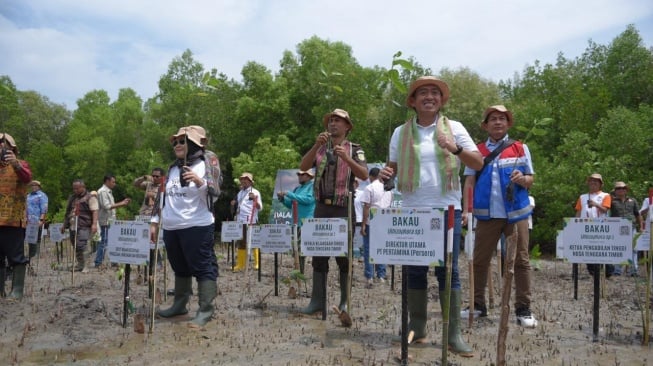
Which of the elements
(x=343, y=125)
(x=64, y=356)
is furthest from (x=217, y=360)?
(x=343, y=125)

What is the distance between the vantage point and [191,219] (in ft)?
18.0

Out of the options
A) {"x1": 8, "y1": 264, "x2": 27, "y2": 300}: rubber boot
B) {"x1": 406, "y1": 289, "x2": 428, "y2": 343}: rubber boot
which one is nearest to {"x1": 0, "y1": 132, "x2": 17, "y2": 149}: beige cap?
{"x1": 8, "y1": 264, "x2": 27, "y2": 300}: rubber boot

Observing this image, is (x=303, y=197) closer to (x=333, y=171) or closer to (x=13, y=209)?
(x=333, y=171)

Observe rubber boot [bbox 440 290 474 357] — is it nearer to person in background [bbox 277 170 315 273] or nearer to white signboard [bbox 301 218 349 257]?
white signboard [bbox 301 218 349 257]

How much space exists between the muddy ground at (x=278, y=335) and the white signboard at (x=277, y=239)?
0.69m

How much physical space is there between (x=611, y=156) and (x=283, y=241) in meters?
16.1

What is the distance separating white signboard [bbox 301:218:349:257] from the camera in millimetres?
5520

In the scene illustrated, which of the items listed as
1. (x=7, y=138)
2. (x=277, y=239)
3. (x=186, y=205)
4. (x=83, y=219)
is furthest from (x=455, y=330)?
(x=83, y=219)

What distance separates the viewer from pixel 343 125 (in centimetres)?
578

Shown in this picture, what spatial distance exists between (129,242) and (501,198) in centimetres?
378

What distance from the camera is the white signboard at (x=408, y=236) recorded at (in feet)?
12.5

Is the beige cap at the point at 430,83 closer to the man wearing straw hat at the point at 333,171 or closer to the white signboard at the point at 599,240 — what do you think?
the man wearing straw hat at the point at 333,171

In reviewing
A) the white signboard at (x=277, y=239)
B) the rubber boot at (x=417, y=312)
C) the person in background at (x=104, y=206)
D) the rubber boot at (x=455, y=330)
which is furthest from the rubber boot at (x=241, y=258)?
the rubber boot at (x=455, y=330)

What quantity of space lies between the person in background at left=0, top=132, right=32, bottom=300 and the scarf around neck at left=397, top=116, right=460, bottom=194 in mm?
5022
